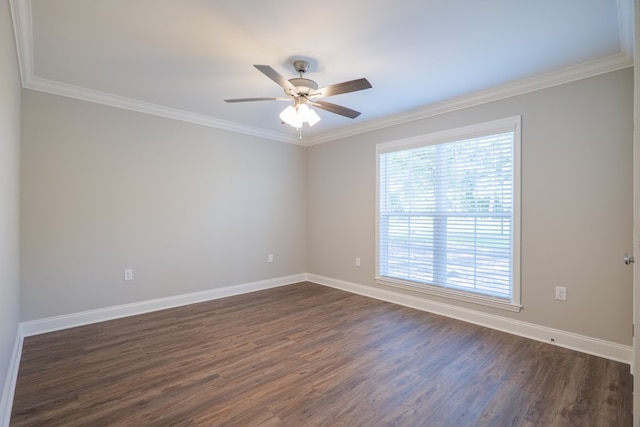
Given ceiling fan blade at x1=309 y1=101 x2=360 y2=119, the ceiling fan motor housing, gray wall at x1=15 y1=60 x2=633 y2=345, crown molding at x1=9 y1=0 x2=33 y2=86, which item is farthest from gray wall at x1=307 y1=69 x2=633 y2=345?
crown molding at x1=9 y1=0 x2=33 y2=86

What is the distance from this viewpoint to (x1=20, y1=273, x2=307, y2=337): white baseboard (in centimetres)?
291

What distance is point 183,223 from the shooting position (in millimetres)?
3846

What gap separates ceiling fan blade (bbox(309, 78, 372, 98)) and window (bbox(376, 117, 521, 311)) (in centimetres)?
170

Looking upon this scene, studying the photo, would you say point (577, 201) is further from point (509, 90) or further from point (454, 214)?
point (509, 90)

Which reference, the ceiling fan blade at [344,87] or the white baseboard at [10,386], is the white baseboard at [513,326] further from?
the white baseboard at [10,386]

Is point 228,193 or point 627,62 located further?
point 228,193

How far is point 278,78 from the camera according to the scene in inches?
85.0

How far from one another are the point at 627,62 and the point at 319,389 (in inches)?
133

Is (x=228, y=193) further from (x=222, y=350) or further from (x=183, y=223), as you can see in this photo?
(x=222, y=350)

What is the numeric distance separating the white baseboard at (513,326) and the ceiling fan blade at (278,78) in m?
2.80

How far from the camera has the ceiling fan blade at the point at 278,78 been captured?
198 cm

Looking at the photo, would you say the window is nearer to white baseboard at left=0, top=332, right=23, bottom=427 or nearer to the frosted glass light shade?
the frosted glass light shade

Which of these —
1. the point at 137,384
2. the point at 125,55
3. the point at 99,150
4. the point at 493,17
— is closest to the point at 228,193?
the point at 99,150

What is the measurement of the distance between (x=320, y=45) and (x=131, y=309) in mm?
3392
